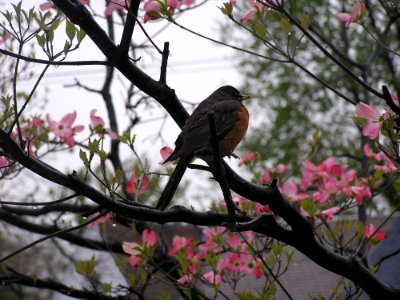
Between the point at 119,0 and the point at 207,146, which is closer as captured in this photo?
the point at 207,146

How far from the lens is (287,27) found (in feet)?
10.6

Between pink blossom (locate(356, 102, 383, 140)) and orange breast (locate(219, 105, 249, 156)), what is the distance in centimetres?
64

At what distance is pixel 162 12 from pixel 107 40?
77cm

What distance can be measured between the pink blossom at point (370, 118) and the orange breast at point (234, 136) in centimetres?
64

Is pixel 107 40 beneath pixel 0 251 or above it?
beneath

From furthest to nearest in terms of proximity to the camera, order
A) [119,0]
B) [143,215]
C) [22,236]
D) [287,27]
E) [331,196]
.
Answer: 1. [22,236]
2. [331,196]
3. [287,27]
4. [119,0]
5. [143,215]

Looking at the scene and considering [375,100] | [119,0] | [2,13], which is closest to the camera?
[2,13]

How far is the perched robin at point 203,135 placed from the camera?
2.53m

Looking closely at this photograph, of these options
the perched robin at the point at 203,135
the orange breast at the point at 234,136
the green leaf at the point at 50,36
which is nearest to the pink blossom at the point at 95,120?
the perched robin at the point at 203,135

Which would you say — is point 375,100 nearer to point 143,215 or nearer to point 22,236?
point 22,236

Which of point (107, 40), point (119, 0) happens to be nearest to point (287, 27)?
point (119, 0)

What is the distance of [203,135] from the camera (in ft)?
8.82

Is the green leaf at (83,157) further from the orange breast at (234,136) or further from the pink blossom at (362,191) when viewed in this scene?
the pink blossom at (362,191)

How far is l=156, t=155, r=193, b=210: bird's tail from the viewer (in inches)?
94.3
